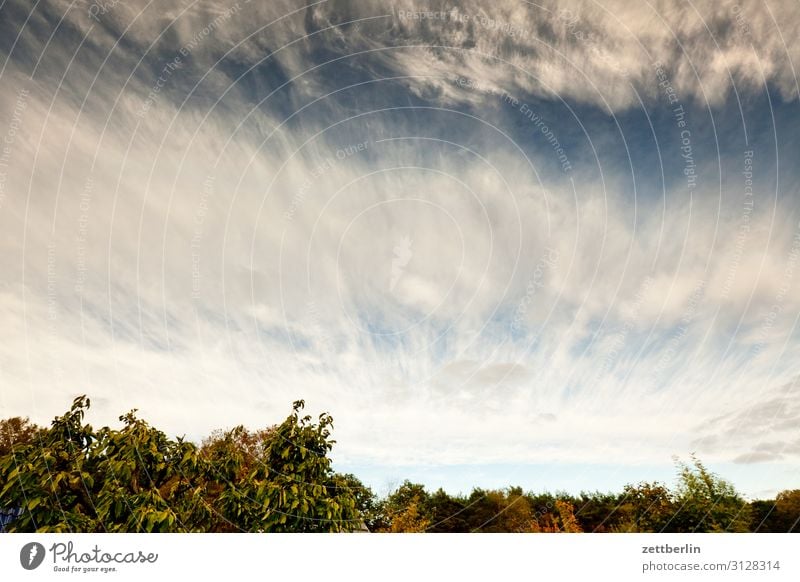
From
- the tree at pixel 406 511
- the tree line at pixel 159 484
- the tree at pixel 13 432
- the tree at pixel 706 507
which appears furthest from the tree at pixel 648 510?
the tree at pixel 13 432

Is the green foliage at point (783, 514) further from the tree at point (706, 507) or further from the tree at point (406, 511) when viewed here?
the tree at point (406, 511)

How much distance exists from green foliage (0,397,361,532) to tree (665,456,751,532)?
67.8 ft

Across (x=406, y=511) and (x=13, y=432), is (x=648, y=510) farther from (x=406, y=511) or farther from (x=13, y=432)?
(x=13, y=432)

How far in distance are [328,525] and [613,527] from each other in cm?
3165

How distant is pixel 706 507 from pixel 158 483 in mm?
26347

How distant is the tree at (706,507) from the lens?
76.6 feet

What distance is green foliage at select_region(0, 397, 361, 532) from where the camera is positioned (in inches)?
428

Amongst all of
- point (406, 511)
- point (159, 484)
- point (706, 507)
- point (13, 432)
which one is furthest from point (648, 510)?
point (13, 432)

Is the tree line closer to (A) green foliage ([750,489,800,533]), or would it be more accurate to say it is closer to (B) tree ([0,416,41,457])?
(A) green foliage ([750,489,800,533])

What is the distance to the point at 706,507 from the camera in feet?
79.9

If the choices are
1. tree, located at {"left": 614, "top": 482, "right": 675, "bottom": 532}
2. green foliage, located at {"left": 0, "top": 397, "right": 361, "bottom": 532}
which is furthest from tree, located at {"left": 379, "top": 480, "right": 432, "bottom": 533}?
green foliage, located at {"left": 0, "top": 397, "right": 361, "bottom": 532}
